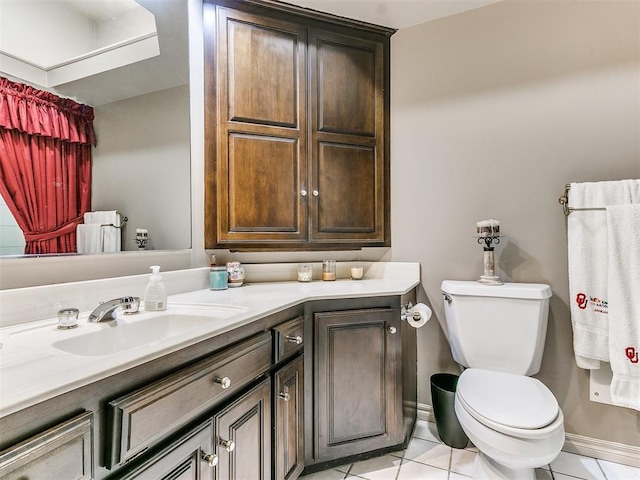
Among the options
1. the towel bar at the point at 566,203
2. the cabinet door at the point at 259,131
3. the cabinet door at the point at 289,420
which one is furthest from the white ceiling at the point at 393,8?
the cabinet door at the point at 289,420

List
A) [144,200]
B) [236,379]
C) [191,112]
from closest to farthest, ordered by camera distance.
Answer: [236,379] → [144,200] → [191,112]

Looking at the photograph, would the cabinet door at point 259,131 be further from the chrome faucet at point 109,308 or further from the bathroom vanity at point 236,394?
the chrome faucet at point 109,308

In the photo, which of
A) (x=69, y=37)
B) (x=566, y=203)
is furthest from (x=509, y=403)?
(x=69, y=37)

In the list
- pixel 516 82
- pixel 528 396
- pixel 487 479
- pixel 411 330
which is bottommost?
pixel 487 479

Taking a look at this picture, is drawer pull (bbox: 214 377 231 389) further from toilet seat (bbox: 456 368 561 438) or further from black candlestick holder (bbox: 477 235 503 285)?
black candlestick holder (bbox: 477 235 503 285)

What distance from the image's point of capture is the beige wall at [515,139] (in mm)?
1643

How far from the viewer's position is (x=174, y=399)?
0.82 metres

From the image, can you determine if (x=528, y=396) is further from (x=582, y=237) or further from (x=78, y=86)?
(x=78, y=86)

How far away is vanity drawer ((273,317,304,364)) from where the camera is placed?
Result: 1263 millimetres

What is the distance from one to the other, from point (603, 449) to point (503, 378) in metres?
0.68

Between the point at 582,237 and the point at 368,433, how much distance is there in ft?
4.50

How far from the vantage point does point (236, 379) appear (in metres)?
1.05

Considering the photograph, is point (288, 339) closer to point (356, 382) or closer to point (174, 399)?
point (356, 382)

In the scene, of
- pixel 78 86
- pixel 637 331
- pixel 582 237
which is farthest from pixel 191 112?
pixel 637 331
